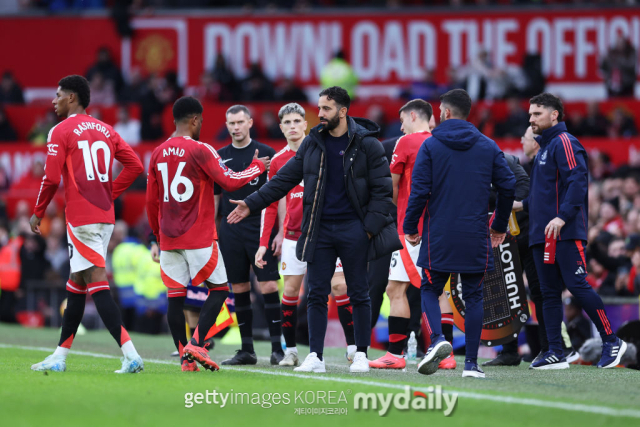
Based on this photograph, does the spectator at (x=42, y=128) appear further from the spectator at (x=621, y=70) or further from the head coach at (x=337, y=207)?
the head coach at (x=337, y=207)

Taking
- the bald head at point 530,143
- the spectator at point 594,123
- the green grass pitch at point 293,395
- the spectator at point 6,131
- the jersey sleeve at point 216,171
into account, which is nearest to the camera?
the green grass pitch at point 293,395

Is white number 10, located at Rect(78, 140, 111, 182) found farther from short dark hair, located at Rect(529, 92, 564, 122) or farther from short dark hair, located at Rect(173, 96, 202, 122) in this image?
short dark hair, located at Rect(529, 92, 564, 122)

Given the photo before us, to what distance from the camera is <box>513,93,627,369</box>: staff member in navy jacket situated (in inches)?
331

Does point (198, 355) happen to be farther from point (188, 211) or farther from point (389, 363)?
point (389, 363)

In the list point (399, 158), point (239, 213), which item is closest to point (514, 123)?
point (399, 158)

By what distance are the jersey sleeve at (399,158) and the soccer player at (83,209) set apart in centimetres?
268

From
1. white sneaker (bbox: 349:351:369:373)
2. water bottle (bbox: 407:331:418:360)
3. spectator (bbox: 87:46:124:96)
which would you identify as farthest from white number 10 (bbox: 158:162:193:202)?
spectator (bbox: 87:46:124:96)

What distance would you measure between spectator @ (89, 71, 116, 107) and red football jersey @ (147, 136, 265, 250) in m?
14.8

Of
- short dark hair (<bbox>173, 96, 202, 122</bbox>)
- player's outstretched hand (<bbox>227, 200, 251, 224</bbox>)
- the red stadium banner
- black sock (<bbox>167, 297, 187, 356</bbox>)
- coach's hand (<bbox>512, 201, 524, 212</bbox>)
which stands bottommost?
black sock (<bbox>167, 297, 187, 356</bbox>)

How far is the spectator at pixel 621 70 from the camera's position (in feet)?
65.5

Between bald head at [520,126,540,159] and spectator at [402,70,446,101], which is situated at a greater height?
spectator at [402,70,446,101]

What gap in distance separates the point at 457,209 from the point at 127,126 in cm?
1309

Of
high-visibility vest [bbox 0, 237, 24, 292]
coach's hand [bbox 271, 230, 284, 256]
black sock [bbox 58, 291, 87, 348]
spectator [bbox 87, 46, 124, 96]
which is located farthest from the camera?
spectator [bbox 87, 46, 124, 96]

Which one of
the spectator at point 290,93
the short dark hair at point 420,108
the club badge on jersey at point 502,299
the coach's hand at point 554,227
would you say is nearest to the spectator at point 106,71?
the spectator at point 290,93
